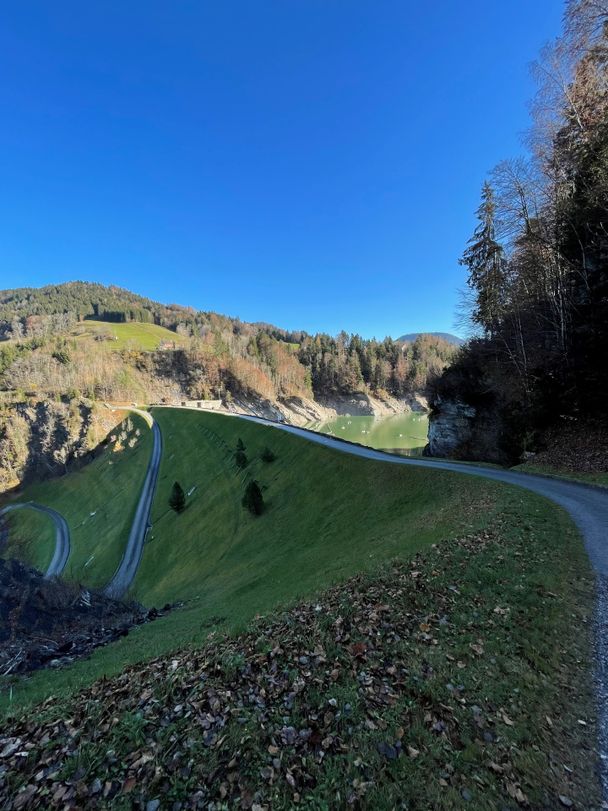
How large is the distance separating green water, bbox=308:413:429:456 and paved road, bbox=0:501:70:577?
50.5m

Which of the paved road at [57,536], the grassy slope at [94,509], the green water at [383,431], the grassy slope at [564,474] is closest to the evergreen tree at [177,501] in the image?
the grassy slope at [94,509]

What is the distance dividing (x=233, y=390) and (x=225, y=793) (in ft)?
494

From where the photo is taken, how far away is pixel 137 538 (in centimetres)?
4756

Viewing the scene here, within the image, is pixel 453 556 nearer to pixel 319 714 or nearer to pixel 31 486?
pixel 319 714

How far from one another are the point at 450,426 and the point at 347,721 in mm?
43159

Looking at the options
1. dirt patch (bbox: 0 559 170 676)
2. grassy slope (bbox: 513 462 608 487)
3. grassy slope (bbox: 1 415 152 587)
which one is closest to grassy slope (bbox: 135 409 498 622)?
dirt patch (bbox: 0 559 170 676)

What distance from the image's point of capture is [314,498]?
1217 inches

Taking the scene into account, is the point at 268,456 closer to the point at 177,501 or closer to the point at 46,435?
the point at 177,501

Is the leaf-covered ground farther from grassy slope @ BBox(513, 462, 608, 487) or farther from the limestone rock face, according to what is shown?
the limestone rock face

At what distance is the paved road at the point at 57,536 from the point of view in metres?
52.9

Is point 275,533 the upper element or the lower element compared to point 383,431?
lower

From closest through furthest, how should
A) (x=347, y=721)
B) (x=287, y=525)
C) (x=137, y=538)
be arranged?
(x=347, y=721) → (x=287, y=525) → (x=137, y=538)

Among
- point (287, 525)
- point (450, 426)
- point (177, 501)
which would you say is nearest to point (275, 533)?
point (287, 525)

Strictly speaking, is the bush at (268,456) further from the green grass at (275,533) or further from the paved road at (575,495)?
the paved road at (575,495)
